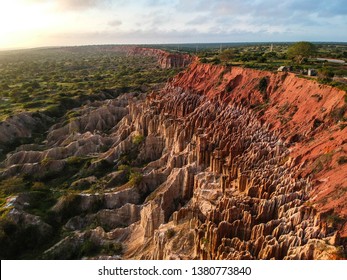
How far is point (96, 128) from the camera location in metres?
59.0

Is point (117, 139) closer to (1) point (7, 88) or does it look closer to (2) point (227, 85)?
(2) point (227, 85)

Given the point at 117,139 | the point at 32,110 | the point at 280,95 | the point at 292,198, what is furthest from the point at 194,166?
the point at 32,110

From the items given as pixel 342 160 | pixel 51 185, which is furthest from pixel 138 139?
pixel 342 160

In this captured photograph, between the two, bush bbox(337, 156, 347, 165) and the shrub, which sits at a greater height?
bush bbox(337, 156, 347, 165)

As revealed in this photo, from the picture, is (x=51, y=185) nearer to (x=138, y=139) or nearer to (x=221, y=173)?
(x=138, y=139)

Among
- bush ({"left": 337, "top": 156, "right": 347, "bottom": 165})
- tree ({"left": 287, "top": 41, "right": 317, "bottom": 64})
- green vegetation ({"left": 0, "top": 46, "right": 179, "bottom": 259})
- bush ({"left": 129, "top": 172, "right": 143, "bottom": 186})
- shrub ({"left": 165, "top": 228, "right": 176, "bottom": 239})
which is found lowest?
green vegetation ({"left": 0, "top": 46, "right": 179, "bottom": 259})

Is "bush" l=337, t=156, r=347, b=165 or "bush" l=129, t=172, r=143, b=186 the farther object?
"bush" l=129, t=172, r=143, b=186

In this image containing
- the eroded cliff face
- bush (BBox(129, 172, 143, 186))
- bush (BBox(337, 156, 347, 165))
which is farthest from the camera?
bush (BBox(129, 172, 143, 186))

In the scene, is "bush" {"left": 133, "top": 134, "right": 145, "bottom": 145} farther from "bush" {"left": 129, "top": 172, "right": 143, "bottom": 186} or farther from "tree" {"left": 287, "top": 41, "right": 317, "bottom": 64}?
"tree" {"left": 287, "top": 41, "right": 317, "bottom": 64}

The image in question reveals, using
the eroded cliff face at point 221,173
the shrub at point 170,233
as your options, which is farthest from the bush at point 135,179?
the shrub at point 170,233

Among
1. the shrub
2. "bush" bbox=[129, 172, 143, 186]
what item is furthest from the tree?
the shrub

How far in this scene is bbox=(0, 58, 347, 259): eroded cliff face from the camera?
69.6 ft

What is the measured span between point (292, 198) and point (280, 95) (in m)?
21.6

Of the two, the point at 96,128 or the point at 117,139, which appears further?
the point at 96,128
